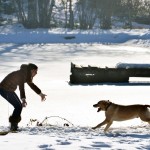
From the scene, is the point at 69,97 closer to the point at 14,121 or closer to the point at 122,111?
the point at 122,111

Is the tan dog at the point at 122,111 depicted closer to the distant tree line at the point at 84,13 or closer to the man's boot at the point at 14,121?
the man's boot at the point at 14,121

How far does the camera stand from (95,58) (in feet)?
82.8

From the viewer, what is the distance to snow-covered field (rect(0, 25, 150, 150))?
20.3ft

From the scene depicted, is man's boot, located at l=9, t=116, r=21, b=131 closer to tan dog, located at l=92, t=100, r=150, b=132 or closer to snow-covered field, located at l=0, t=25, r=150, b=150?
snow-covered field, located at l=0, t=25, r=150, b=150

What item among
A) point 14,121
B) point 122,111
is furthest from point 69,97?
point 14,121

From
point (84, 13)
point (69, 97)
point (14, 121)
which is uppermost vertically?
point (84, 13)

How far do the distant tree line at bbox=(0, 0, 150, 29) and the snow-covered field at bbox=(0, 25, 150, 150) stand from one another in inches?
369

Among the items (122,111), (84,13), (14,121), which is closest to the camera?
(14,121)

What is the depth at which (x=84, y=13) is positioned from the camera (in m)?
48.1

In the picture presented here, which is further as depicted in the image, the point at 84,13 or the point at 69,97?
the point at 84,13

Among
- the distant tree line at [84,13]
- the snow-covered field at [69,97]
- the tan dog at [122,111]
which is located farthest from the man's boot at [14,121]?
the distant tree line at [84,13]

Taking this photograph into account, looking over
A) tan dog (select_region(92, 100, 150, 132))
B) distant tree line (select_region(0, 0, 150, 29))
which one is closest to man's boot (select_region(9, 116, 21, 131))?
tan dog (select_region(92, 100, 150, 132))

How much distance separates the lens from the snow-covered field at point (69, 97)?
6.20 metres

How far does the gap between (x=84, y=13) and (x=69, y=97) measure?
36.4m
